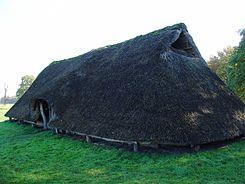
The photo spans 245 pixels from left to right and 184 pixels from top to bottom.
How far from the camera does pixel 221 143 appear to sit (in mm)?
11312

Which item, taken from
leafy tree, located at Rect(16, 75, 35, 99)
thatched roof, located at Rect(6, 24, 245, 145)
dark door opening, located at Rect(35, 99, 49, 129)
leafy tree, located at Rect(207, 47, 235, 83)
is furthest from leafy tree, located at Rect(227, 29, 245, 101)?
leafy tree, located at Rect(16, 75, 35, 99)

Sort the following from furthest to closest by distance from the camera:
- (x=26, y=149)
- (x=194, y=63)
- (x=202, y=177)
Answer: (x=194, y=63) < (x=26, y=149) < (x=202, y=177)

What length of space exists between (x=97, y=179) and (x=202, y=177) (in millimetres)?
3213

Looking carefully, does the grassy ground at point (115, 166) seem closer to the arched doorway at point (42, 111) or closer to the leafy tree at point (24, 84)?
the arched doorway at point (42, 111)

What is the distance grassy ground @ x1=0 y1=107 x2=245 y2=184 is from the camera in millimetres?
8258

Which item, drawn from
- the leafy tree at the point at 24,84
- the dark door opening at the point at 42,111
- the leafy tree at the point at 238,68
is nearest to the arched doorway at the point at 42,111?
the dark door opening at the point at 42,111

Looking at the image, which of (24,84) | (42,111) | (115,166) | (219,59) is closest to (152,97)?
(115,166)

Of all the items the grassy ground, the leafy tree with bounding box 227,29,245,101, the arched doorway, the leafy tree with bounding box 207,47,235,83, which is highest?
the leafy tree with bounding box 207,47,235,83

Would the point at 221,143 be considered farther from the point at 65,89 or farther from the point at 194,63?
the point at 65,89

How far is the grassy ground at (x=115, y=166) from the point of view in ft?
27.1

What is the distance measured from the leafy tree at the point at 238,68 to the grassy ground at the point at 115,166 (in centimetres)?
666

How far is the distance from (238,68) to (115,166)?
465 inches

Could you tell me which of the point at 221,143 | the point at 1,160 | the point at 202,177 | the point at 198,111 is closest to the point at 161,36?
the point at 198,111

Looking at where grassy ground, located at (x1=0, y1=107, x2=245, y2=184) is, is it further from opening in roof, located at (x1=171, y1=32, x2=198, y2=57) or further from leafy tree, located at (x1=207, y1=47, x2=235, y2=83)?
leafy tree, located at (x1=207, y1=47, x2=235, y2=83)
